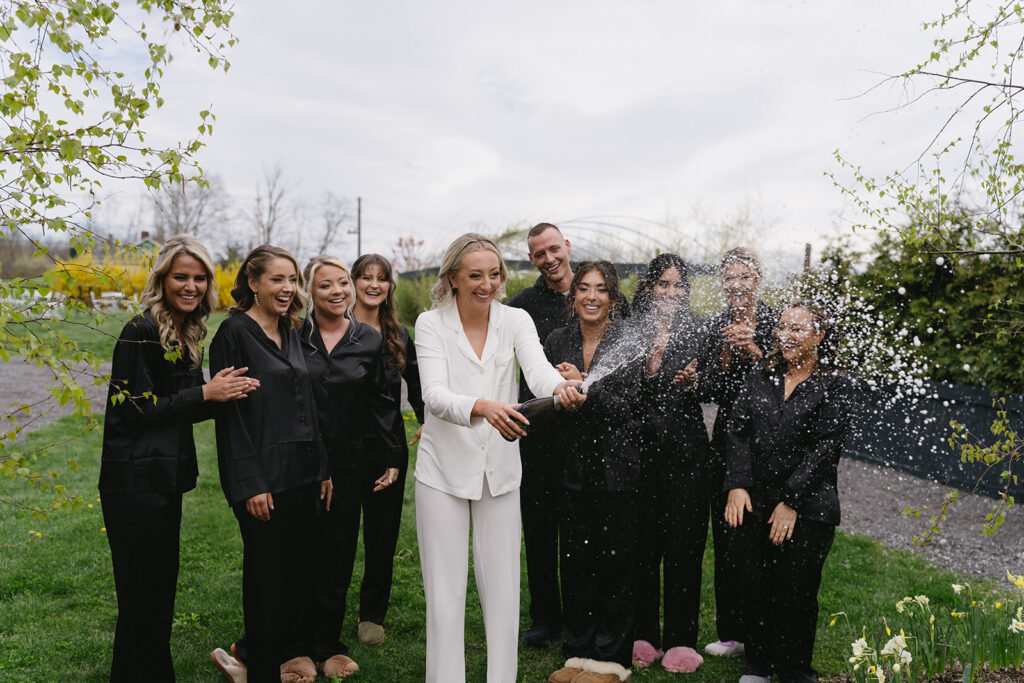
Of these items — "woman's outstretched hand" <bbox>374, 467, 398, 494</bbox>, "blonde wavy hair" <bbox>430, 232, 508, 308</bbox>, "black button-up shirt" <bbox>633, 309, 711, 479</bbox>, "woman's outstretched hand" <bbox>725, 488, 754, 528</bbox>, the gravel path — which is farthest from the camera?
the gravel path

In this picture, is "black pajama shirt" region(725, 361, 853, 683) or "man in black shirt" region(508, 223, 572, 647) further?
"man in black shirt" region(508, 223, 572, 647)

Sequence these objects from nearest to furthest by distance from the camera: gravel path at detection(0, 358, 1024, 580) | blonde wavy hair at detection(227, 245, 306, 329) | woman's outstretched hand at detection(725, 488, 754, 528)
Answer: blonde wavy hair at detection(227, 245, 306, 329)
woman's outstretched hand at detection(725, 488, 754, 528)
gravel path at detection(0, 358, 1024, 580)

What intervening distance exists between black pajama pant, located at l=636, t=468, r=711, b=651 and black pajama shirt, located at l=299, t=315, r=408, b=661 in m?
1.58

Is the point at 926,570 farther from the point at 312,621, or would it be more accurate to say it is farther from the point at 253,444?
the point at 253,444

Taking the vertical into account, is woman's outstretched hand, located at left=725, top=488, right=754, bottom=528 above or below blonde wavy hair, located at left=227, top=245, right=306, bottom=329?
below

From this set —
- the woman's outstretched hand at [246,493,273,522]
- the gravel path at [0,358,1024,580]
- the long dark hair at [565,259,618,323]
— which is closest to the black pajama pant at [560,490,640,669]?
the long dark hair at [565,259,618,323]

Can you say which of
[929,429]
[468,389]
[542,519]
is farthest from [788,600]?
[929,429]

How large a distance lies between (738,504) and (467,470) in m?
1.52

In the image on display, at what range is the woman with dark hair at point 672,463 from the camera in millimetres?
4328

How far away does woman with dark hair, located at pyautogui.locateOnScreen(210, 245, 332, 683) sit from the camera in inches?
141

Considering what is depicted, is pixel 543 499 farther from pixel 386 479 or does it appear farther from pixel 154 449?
pixel 154 449

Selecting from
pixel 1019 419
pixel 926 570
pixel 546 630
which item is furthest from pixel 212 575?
pixel 1019 419

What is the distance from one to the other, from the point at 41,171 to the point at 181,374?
135 cm

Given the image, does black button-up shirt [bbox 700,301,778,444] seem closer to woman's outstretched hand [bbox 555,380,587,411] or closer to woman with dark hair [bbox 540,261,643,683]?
woman with dark hair [bbox 540,261,643,683]
